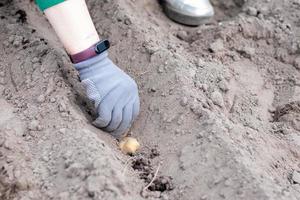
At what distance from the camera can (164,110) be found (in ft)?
6.84

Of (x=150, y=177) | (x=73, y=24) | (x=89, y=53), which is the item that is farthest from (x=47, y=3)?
(x=150, y=177)

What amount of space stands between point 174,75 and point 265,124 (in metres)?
0.42

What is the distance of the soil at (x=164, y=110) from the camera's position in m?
1.74

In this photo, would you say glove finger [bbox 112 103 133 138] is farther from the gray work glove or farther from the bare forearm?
the bare forearm

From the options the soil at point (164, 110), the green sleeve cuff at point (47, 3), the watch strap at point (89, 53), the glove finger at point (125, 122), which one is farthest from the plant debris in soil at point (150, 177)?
the green sleeve cuff at point (47, 3)

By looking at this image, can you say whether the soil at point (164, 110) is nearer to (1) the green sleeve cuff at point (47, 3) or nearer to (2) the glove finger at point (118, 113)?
(2) the glove finger at point (118, 113)

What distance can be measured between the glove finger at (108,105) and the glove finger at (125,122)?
0.17 ft

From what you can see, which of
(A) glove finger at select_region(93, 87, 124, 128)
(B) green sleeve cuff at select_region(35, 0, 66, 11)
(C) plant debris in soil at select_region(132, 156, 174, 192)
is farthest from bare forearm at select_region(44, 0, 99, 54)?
(C) plant debris in soil at select_region(132, 156, 174, 192)

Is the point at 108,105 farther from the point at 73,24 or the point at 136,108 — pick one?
the point at 73,24

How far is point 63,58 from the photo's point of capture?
2203 mm

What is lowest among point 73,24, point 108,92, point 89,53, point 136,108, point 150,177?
point 150,177

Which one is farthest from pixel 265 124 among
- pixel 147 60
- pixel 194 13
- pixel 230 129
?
pixel 194 13

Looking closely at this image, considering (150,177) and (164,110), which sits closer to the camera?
(150,177)

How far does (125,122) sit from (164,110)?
181 millimetres
